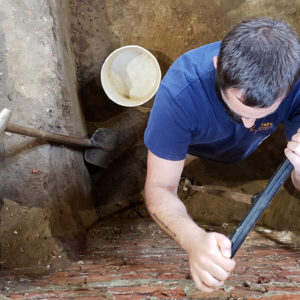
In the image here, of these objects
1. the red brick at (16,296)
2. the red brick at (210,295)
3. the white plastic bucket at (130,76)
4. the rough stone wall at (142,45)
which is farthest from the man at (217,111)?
the white plastic bucket at (130,76)

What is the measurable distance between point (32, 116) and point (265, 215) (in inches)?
87.0

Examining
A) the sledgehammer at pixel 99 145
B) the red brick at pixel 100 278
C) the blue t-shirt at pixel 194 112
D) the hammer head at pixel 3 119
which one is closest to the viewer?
the blue t-shirt at pixel 194 112

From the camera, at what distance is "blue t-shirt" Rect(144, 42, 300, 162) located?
1601 mm

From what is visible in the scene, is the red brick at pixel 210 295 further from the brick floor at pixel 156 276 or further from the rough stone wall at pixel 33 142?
the rough stone wall at pixel 33 142

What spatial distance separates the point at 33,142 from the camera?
92.7 inches

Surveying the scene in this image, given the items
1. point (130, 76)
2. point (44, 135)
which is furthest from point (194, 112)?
point (130, 76)

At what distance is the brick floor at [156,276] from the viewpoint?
153 centimetres

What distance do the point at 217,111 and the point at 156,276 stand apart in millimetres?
932

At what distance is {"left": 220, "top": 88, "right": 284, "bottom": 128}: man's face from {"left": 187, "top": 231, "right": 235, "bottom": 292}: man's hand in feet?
1.74

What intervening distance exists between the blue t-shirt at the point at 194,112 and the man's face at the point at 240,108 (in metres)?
0.10

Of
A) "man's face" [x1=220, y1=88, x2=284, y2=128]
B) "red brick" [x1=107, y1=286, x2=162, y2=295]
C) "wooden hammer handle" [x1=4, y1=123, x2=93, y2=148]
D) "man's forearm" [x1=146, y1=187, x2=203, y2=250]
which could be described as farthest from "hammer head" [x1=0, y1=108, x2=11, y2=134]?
"man's face" [x1=220, y1=88, x2=284, y2=128]

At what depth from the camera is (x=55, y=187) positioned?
2.43 meters

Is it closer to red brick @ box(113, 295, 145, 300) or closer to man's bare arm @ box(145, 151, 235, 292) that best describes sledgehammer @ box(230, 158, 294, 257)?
man's bare arm @ box(145, 151, 235, 292)

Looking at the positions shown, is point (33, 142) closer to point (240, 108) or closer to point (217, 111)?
point (217, 111)
